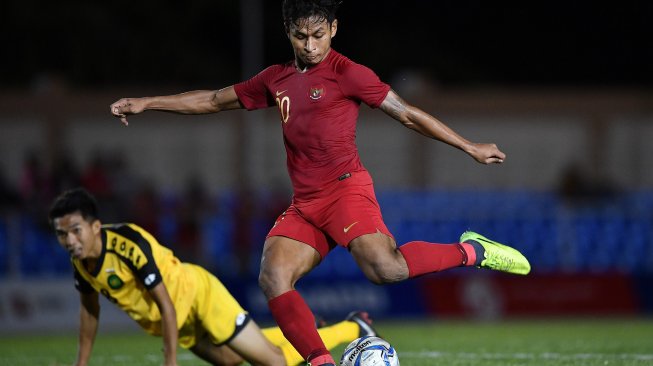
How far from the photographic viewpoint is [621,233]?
18109 mm

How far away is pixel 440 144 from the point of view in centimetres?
2988

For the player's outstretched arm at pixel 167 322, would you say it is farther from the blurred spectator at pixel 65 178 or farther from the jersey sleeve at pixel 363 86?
the blurred spectator at pixel 65 178

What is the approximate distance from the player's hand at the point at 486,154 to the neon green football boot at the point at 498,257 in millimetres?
668

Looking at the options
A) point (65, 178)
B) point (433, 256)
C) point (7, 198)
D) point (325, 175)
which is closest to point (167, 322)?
point (325, 175)

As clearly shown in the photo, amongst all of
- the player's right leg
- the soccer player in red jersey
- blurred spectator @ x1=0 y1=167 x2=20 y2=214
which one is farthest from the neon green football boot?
blurred spectator @ x1=0 y1=167 x2=20 y2=214

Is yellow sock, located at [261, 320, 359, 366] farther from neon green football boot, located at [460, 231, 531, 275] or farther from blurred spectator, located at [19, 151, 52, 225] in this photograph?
blurred spectator, located at [19, 151, 52, 225]

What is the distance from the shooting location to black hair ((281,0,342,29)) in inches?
284

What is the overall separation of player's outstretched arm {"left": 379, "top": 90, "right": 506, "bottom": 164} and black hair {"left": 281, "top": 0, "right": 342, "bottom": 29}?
66cm

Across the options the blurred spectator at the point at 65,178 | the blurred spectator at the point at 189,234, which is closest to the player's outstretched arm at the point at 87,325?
the blurred spectator at the point at 189,234

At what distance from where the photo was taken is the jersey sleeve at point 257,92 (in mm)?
7641

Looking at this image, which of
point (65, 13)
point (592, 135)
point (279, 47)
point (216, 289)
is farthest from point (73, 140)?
point (216, 289)

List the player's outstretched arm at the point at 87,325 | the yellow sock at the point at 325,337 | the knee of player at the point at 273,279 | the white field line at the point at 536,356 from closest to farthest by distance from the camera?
the knee of player at the point at 273,279 < the player's outstretched arm at the point at 87,325 < the yellow sock at the point at 325,337 < the white field line at the point at 536,356

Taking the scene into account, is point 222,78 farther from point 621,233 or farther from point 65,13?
point 621,233

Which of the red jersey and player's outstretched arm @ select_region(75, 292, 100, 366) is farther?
player's outstretched arm @ select_region(75, 292, 100, 366)
